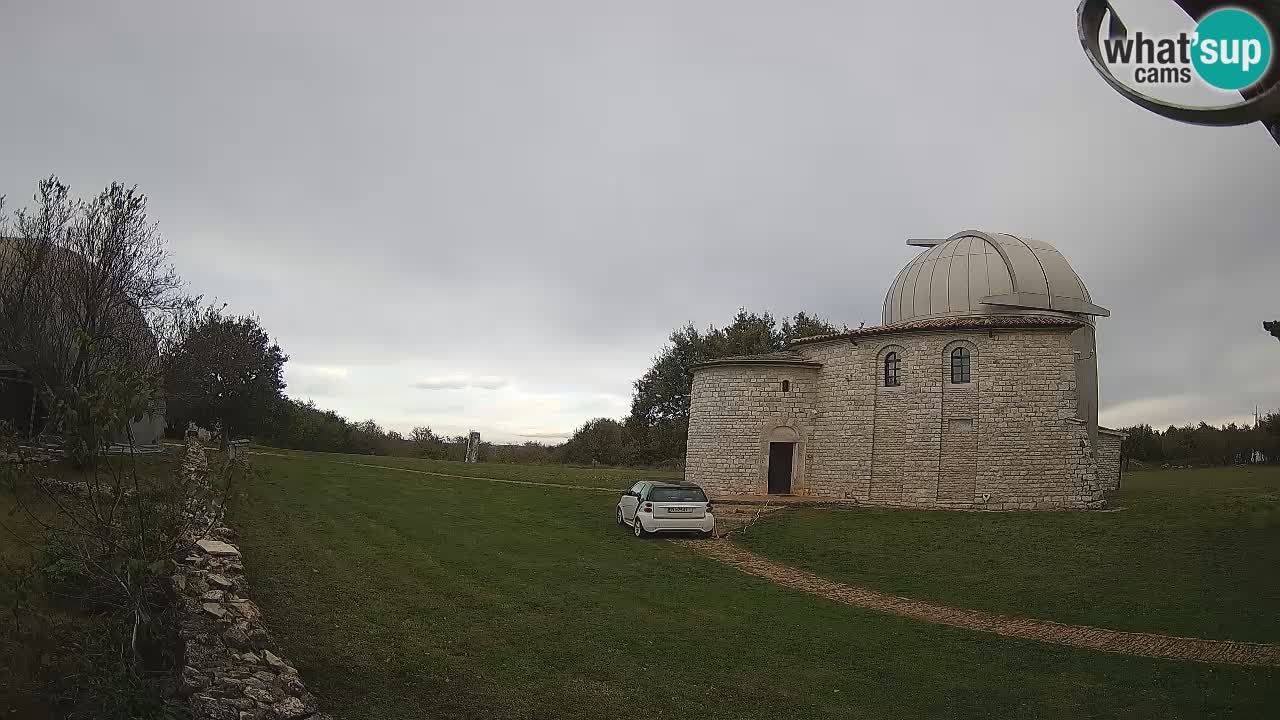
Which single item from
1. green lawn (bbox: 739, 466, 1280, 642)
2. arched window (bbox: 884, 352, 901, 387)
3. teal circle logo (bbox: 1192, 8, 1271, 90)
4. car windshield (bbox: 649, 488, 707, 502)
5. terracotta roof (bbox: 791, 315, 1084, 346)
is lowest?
green lawn (bbox: 739, 466, 1280, 642)

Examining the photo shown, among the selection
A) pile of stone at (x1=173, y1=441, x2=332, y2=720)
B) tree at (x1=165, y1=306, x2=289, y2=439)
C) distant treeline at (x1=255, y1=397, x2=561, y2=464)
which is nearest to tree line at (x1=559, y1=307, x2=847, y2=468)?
distant treeline at (x1=255, y1=397, x2=561, y2=464)

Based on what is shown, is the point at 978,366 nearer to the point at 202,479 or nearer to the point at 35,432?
the point at 202,479

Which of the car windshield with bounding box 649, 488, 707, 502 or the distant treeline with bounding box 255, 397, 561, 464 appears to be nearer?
the car windshield with bounding box 649, 488, 707, 502

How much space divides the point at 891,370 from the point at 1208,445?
39.6 metres

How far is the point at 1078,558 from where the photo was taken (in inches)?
582

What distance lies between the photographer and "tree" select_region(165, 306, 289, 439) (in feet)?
74.8

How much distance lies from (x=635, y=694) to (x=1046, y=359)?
20.3 metres

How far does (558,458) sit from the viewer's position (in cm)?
5534

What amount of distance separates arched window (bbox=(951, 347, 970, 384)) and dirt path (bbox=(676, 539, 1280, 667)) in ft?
40.1

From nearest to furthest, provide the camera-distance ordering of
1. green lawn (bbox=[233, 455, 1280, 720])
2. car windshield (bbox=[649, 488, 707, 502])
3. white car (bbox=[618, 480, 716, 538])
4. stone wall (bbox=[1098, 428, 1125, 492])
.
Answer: green lawn (bbox=[233, 455, 1280, 720]), white car (bbox=[618, 480, 716, 538]), car windshield (bbox=[649, 488, 707, 502]), stone wall (bbox=[1098, 428, 1125, 492])

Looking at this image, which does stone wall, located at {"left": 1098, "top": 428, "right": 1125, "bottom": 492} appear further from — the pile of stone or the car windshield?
the pile of stone

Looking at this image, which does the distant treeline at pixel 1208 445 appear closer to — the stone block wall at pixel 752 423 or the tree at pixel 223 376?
the stone block wall at pixel 752 423

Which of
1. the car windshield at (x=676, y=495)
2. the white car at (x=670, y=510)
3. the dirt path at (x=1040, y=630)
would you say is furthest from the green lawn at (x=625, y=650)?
the car windshield at (x=676, y=495)

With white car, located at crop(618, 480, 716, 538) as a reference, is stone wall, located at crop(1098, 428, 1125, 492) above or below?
above
